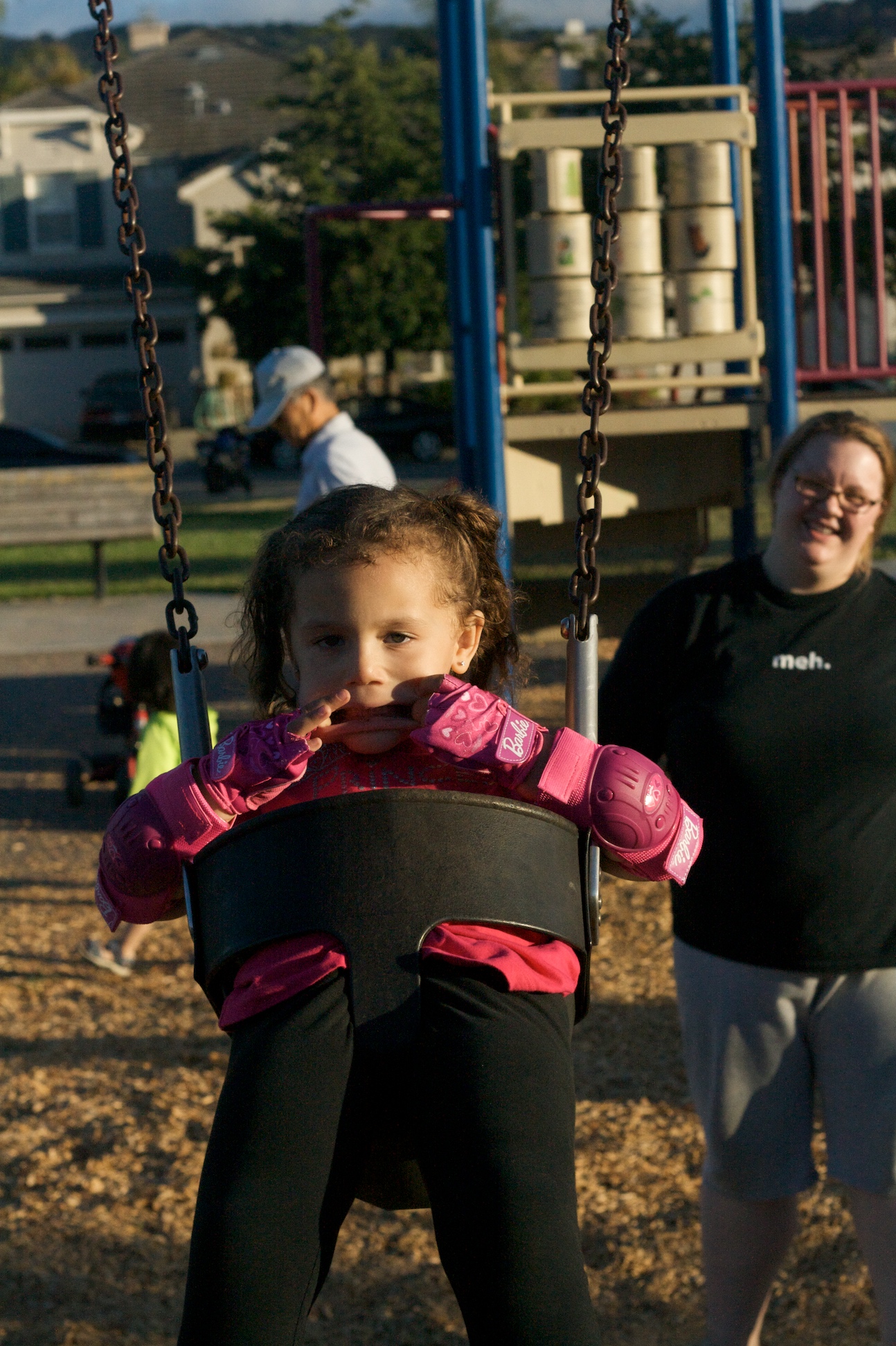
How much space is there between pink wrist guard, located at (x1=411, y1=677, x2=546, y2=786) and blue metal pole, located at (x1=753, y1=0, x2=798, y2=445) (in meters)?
4.42

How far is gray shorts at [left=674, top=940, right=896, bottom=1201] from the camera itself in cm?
260

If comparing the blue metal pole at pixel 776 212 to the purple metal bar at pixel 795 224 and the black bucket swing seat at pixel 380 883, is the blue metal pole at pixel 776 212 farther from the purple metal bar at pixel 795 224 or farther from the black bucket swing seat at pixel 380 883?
the black bucket swing seat at pixel 380 883

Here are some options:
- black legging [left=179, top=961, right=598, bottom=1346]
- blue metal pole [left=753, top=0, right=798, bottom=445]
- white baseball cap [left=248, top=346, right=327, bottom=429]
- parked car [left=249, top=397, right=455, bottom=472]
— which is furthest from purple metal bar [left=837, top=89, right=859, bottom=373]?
parked car [left=249, top=397, right=455, bottom=472]

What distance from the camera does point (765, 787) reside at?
2.66m

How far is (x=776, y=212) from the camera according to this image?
591cm

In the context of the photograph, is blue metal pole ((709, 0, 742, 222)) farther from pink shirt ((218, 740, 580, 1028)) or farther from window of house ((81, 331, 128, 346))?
window of house ((81, 331, 128, 346))

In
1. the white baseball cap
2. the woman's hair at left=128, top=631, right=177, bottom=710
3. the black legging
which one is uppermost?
the white baseball cap

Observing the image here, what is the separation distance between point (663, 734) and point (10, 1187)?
210 centimetres

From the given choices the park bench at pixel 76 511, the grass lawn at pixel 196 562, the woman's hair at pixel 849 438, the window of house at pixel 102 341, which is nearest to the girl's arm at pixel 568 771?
the woman's hair at pixel 849 438

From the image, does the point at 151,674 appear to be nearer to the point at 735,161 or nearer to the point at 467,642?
the point at 735,161

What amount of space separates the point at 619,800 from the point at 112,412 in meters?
36.8

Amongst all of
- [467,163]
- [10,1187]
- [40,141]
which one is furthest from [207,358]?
[10,1187]

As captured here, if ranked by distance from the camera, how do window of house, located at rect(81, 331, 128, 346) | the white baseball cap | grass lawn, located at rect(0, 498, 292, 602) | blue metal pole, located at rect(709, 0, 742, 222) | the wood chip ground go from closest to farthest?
the wood chip ground → the white baseball cap → blue metal pole, located at rect(709, 0, 742, 222) → grass lawn, located at rect(0, 498, 292, 602) → window of house, located at rect(81, 331, 128, 346)

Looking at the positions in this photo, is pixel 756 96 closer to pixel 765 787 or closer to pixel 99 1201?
→ pixel 765 787
